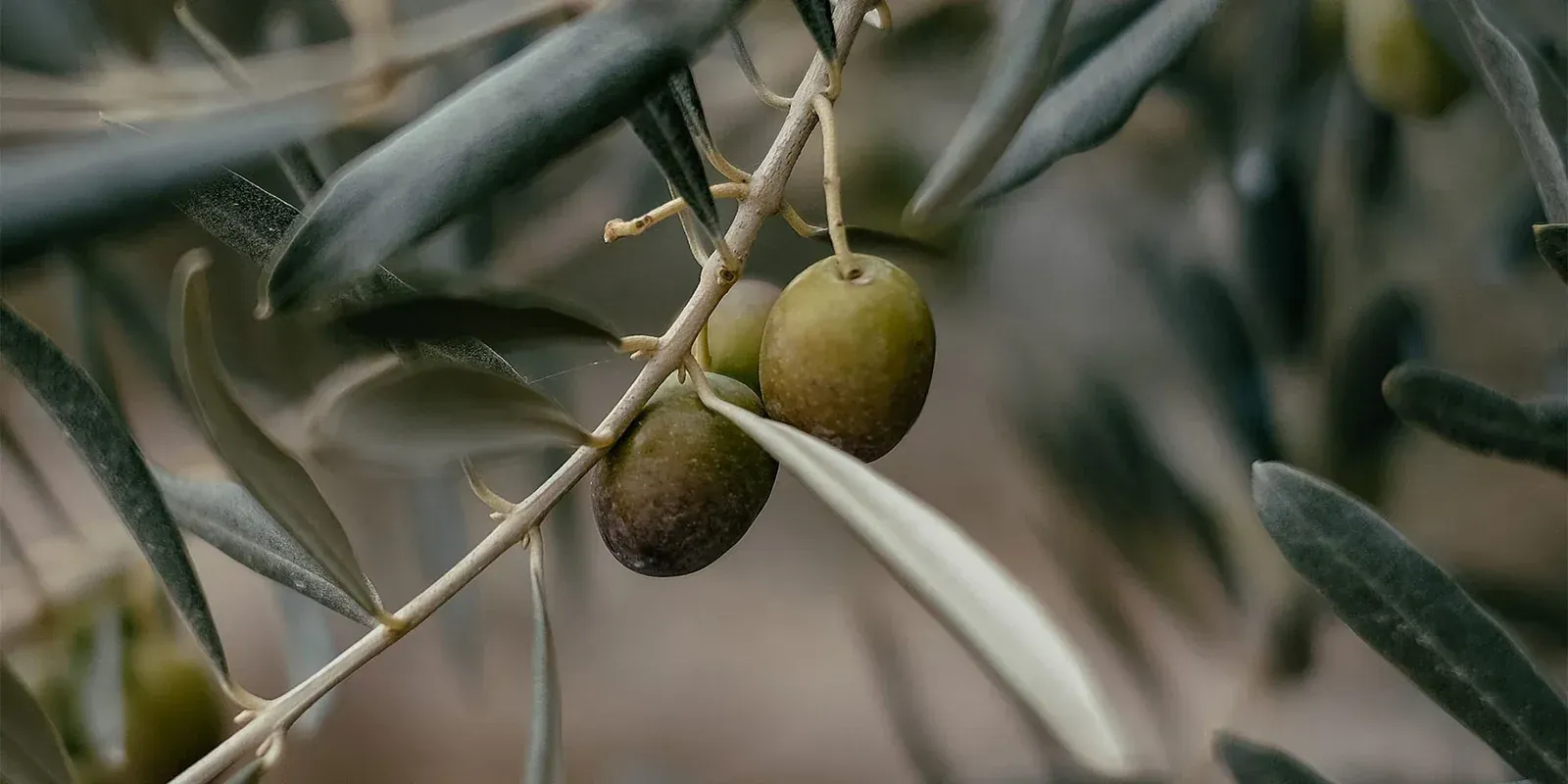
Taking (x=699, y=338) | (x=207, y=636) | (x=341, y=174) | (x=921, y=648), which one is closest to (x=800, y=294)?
(x=699, y=338)

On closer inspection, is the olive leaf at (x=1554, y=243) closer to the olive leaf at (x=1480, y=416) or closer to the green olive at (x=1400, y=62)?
the olive leaf at (x=1480, y=416)

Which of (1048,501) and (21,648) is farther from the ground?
(21,648)

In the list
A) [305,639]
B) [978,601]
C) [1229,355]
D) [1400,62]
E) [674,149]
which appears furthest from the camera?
[1229,355]

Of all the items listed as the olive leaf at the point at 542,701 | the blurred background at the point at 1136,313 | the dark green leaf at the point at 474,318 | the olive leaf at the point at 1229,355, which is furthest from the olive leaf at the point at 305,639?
the olive leaf at the point at 1229,355

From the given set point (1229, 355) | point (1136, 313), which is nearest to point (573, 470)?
point (1229, 355)

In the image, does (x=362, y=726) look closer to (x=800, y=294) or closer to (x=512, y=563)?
(x=512, y=563)

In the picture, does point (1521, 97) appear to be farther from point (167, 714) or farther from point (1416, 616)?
point (167, 714)
